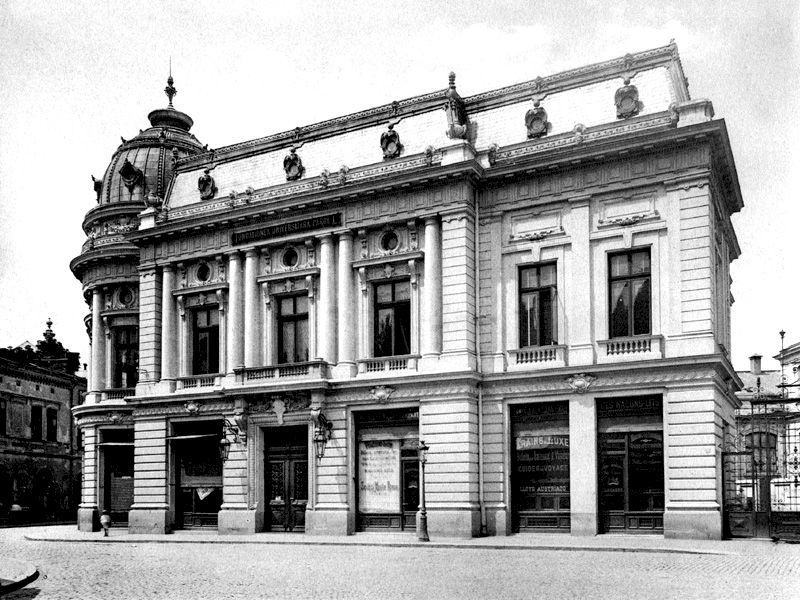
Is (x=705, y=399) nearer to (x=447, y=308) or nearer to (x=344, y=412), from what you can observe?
(x=447, y=308)

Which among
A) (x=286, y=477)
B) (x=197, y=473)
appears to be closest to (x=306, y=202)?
(x=286, y=477)

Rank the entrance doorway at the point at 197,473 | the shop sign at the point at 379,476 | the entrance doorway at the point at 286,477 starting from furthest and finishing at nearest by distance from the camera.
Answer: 1. the entrance doorway at the point at 197,473
2. the entrance doorway at the point at 286,477
3. the shop sign at the point at 379,476

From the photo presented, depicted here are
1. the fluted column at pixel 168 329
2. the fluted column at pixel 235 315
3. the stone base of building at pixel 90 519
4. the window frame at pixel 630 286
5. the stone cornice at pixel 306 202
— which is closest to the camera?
the window frame at pixel 630 286

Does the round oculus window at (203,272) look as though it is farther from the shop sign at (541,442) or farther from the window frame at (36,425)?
the window frame at (36,425)

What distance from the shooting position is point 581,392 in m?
30.6

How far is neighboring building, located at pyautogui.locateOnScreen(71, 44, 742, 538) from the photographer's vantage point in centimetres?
2983

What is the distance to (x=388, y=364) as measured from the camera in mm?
33750

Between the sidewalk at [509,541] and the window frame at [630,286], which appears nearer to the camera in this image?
the sidewalk at [509,541]

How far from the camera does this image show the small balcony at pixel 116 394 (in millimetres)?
42344

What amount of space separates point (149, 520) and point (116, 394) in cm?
703

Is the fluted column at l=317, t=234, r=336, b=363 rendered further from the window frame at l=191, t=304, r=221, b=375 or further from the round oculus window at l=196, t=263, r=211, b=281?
the round oculus window at l=196, t=263, r=211, b=281

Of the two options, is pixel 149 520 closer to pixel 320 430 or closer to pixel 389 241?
pixel 320 430

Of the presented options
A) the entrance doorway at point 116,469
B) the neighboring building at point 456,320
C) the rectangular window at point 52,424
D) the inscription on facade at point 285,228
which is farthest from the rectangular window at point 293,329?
the rectangular window at point 52,424

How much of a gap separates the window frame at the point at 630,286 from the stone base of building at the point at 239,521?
48.5ft
